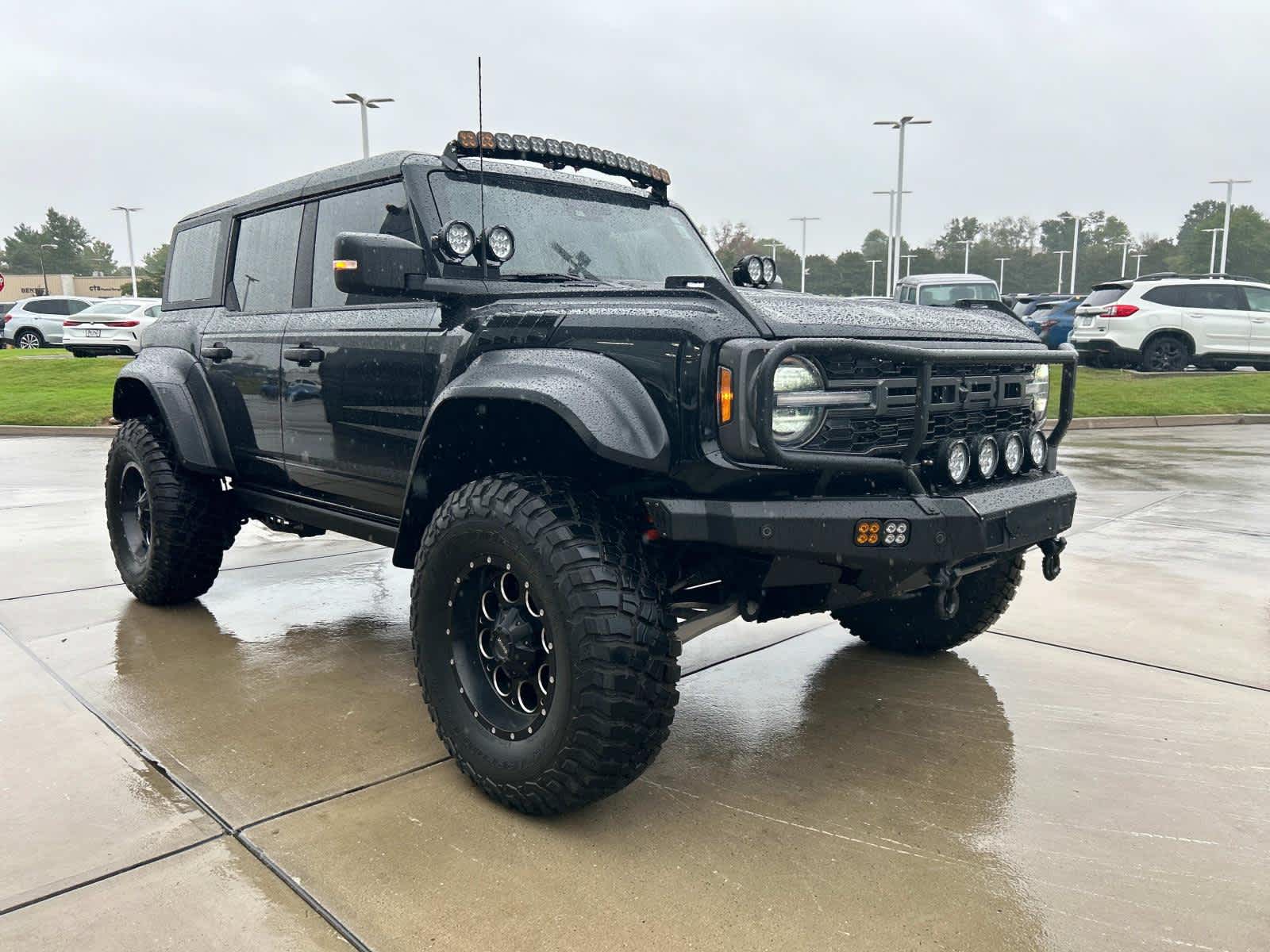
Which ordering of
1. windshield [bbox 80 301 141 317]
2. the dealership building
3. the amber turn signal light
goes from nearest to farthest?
the amber turn signal light < windshield [bbox 80 301 141 317] < the dealership building

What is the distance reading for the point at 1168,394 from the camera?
14.6 metres

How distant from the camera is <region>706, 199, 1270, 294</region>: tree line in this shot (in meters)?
76.2

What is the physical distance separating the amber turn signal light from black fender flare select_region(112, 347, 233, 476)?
280cm

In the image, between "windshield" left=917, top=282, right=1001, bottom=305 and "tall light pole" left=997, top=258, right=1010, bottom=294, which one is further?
"tall light pole" left=997, top=258, right=1010, bottom=294

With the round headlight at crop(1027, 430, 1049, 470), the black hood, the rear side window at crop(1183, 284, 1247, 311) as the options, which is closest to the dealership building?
the rear side window at crop(1183, 284, 1247, 311)

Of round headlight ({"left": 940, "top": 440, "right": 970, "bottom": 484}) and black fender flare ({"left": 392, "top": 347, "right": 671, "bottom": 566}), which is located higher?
black fender flare ({"left": 392, "top": 347, "right": 671, "bottom": 566})

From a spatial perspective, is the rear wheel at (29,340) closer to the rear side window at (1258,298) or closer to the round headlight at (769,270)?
the rear side window at (1258,298)

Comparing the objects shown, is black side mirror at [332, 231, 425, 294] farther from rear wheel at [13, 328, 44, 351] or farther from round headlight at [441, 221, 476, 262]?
rear wheel at [13, 328, 44, 351]

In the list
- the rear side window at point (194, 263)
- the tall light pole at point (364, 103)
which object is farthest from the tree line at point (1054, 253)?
the rear side window at point (194, 263)

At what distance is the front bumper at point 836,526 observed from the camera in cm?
252

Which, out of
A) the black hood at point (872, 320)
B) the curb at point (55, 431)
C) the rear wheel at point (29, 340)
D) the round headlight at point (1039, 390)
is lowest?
the curb at point (55, 431)

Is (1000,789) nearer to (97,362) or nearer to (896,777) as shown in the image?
(896,777)

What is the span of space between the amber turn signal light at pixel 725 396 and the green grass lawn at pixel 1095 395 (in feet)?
35.0

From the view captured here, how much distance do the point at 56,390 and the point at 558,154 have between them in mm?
14959
